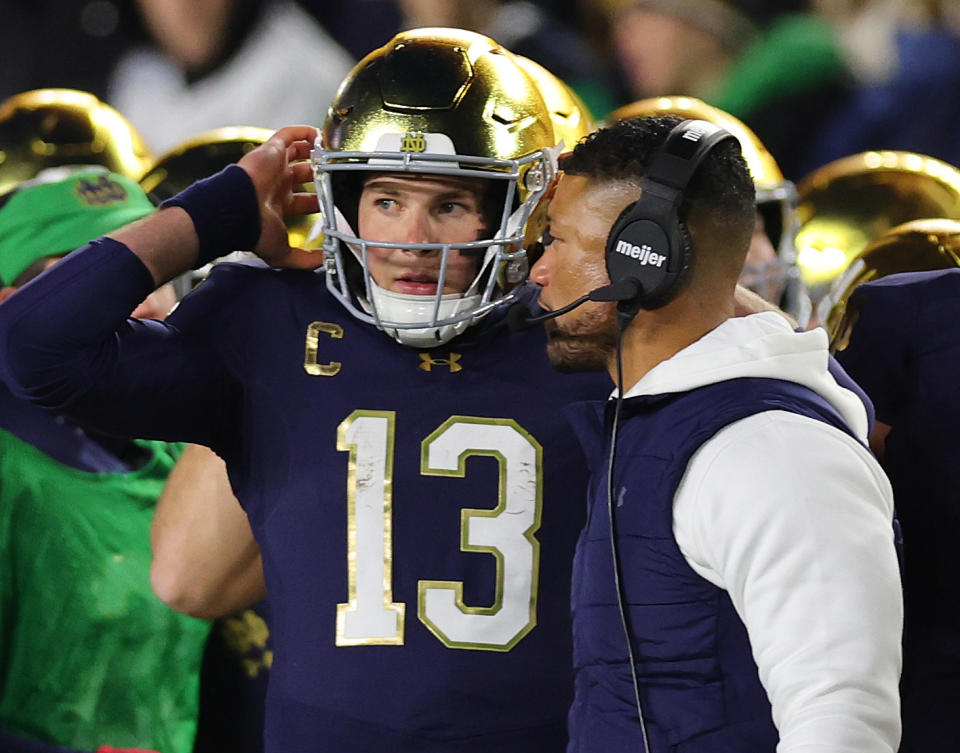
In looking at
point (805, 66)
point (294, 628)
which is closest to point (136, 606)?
point (294, 628)

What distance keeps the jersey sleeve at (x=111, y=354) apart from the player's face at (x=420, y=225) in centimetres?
22

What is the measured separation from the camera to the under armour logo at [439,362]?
1748mm

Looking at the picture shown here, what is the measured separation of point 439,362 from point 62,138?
1.74 metres

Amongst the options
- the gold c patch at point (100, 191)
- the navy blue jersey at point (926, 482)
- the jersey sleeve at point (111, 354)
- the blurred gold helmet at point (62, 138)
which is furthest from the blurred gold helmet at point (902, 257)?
the blurred gold helmet at point (62, 138)

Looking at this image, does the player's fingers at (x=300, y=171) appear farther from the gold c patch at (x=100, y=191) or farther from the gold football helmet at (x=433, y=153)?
the gold c patch at (x=100, y=191)

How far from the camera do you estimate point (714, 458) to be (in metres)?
Answer: 1.20

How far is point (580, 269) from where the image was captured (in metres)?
1.41

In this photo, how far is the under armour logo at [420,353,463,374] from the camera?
175 cm

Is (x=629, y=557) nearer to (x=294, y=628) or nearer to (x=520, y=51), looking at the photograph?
(x=294, y=628)

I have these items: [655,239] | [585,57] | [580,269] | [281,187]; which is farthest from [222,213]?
[585,57]

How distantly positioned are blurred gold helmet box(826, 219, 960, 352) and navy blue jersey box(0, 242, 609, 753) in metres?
0.48

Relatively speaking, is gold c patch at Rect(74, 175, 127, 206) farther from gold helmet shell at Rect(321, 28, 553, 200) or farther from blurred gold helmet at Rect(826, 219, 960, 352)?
blurred gold helmet at Rect(826, 219, 960, 352)

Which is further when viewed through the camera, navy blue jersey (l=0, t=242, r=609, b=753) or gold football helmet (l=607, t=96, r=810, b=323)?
gold football helmet (l=607, t=96, r=810, b=323)

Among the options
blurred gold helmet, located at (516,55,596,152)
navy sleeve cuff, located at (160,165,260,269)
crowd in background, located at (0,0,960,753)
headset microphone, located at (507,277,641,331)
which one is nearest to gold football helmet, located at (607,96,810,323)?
blurred gold helmet, located at (516,55,596,152)
